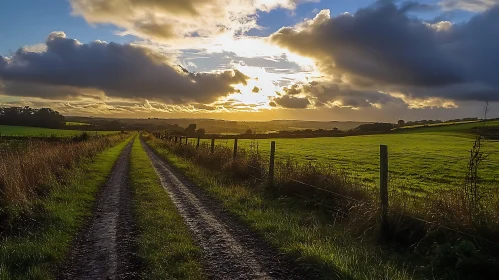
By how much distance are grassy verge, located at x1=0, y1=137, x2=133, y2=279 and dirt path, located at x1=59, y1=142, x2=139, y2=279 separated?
253 mm

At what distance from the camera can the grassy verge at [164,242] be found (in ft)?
20.8

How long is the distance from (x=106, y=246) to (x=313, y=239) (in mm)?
4393

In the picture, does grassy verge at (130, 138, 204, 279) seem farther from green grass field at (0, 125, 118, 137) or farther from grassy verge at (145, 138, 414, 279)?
green grass field at (0, 125, 118, 137)

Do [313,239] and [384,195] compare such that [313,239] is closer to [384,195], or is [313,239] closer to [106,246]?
[384,195]

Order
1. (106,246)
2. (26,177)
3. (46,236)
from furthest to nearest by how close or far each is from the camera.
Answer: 1. (26,177)
2. (46,236)
3. (106,246)

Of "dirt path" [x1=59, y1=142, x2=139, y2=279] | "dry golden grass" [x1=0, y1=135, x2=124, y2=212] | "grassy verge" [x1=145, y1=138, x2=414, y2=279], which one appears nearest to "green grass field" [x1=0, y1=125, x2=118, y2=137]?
"dry golden grass" [x1=0, y1=135, x2=124, y2=212]

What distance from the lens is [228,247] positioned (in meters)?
7.82

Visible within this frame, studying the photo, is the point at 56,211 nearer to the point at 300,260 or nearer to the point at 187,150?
the point at 300,260

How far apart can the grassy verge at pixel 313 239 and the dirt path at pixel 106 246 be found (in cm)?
298

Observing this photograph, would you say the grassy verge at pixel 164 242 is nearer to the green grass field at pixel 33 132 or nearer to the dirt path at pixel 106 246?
the dirt path at pixel 106 246

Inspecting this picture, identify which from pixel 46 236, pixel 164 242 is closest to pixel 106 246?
pixel 164 242

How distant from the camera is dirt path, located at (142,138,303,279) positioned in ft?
21.2

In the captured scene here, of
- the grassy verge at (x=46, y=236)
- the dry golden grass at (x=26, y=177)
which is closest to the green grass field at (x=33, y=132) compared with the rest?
the dry golden grass at (x=26, y=177)

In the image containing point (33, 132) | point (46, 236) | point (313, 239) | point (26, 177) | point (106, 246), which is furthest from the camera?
point (33, 132)
